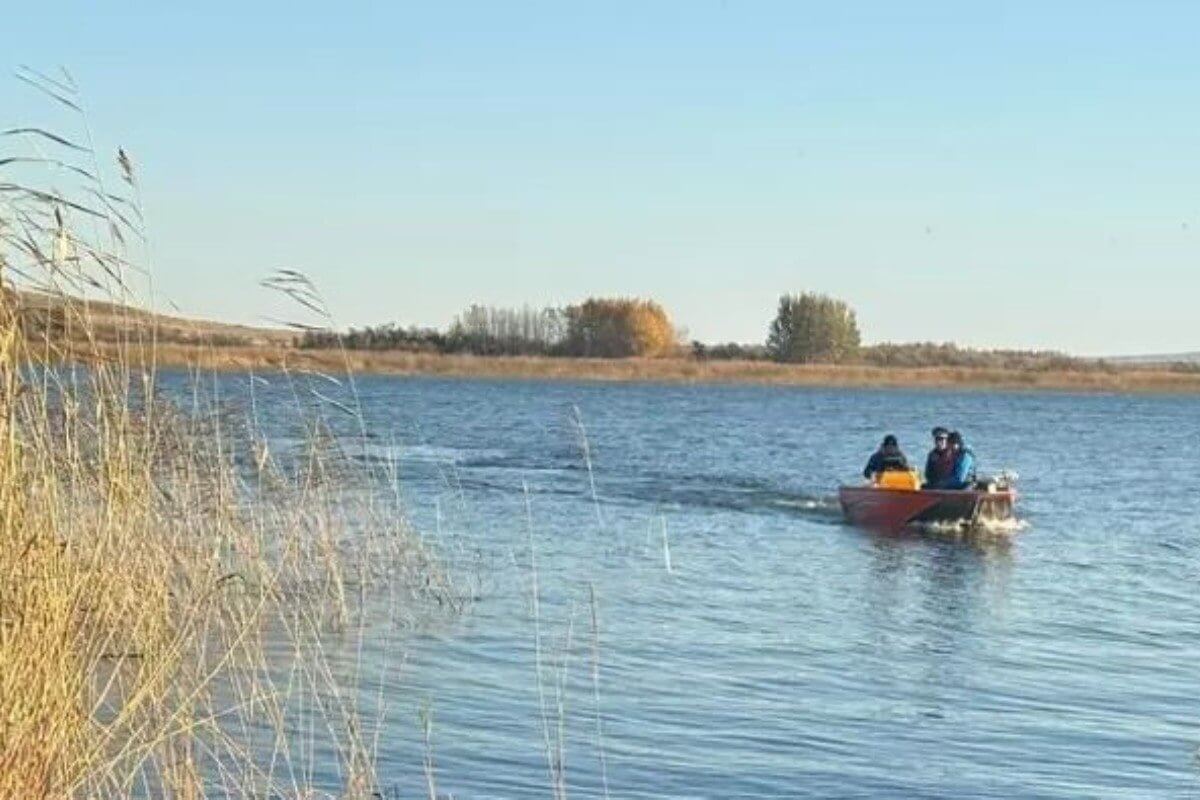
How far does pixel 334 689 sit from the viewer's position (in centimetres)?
727

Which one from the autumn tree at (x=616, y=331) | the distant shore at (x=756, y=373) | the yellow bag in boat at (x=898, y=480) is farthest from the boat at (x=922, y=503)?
the autumn tree at (x=616, y=331)

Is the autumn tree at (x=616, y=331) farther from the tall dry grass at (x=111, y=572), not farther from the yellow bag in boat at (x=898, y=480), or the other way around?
the tall dry grass at (x=111, y=572)

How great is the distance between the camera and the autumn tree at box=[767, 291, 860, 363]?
4678 inches

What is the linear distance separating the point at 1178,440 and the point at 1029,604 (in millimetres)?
51582

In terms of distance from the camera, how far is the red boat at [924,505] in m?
26.8

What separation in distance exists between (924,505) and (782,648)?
471 inches

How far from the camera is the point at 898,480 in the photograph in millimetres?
27609

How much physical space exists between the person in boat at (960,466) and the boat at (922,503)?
152 millimetres

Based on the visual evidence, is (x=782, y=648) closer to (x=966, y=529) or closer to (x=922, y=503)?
(x=922, y=503)

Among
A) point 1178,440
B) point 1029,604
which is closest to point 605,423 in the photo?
point 1178,440

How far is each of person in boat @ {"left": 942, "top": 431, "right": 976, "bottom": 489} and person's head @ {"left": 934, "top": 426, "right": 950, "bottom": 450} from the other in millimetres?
105

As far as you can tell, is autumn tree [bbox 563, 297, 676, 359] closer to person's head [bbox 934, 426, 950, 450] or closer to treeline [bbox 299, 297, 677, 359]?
treeline [bbox 299, 297, 677, 359]

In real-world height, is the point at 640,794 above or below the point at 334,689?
below

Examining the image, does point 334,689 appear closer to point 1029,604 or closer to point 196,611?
point 196,611
